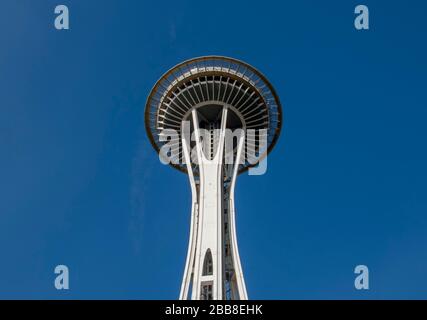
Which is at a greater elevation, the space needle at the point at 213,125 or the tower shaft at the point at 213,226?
the space needle at the point at 213,125

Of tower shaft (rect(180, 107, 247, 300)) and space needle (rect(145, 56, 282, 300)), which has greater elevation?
space needle (rect(145, 56, 282, 300))

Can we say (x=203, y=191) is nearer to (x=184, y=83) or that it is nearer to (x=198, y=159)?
(x=198, y=159)

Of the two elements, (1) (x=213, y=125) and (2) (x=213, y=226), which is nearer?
(2) (x=213, y=226)

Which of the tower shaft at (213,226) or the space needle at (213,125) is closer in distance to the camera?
the tower shaft at (213,226)
